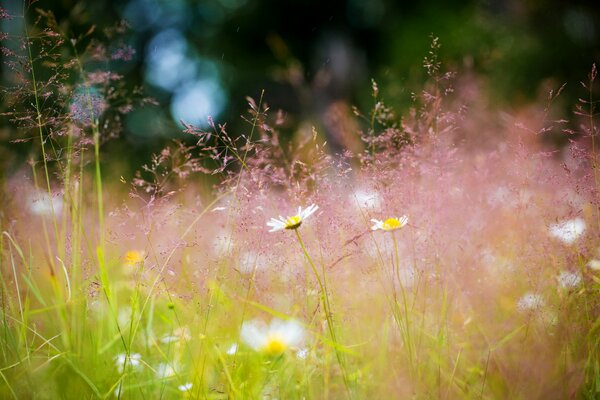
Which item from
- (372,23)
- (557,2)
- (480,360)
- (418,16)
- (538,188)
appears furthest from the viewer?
(372,23)

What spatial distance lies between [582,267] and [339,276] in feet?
1.61

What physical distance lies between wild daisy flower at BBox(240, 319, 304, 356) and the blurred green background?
154 inches

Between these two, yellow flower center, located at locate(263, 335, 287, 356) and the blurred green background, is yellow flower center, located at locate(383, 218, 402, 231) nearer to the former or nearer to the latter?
yellow flower center, located at locate(263, 335, 287, 356)

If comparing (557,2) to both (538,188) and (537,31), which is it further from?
(538,188)

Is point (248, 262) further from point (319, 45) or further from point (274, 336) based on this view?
point (319, 45)

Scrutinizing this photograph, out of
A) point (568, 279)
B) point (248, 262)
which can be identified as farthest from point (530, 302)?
point (248, 262)

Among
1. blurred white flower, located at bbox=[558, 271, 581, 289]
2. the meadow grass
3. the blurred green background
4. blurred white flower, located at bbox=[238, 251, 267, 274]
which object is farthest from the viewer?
the blurred green background

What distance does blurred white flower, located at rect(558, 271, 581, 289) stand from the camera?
1070 mm

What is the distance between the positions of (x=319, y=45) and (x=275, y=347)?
6.56 meters

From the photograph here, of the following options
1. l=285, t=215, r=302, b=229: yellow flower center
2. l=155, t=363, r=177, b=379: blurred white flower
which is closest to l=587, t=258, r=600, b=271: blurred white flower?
l=285, t=215, r=302, b=229: yellow flower center

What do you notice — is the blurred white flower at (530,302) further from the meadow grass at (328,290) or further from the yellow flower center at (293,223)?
the yellow flower center at (293,223)

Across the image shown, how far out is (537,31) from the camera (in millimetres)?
5367

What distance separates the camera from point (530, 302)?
1.10 m

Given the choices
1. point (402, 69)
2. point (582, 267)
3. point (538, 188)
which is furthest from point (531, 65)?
point (582, 267)
